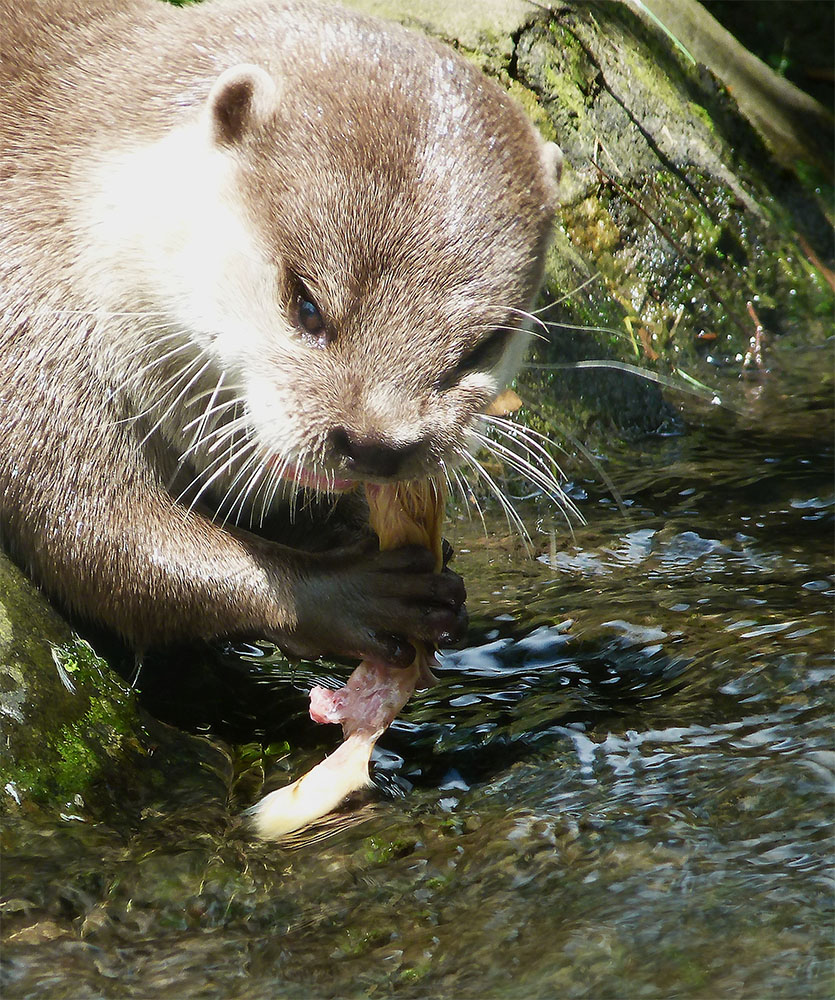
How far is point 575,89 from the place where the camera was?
530 centimetres

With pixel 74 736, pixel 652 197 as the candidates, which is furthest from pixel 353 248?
pixel 652 197

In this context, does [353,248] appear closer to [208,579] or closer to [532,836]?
[208,579]

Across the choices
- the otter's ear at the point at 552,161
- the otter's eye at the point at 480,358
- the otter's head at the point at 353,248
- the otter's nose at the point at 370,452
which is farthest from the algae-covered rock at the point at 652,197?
the otter's nose at the point at 370,452

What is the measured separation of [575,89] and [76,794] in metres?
3.85

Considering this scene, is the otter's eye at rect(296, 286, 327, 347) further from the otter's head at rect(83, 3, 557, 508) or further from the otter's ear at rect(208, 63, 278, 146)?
the otter's ear at rect(208, 63, 278, 146)

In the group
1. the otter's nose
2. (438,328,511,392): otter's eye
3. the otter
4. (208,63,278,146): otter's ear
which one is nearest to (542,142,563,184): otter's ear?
the otter

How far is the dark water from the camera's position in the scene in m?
1.92

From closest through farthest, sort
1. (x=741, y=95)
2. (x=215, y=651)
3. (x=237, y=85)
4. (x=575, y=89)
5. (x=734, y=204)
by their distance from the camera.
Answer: (x=237, y=85) → (x=215, y=651) → (x=575, y=89) → (x=734, y=204) → (x=741, y=95)

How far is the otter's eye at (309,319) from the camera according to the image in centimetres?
246

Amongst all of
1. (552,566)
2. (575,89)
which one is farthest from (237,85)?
(575,89)

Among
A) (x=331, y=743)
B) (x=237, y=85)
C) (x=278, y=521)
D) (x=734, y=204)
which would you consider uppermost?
(x=237, y=85)

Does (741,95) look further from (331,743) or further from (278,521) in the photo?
(331,743)

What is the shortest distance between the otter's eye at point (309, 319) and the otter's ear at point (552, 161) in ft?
2.30

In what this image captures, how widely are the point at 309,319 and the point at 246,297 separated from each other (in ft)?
0.54
